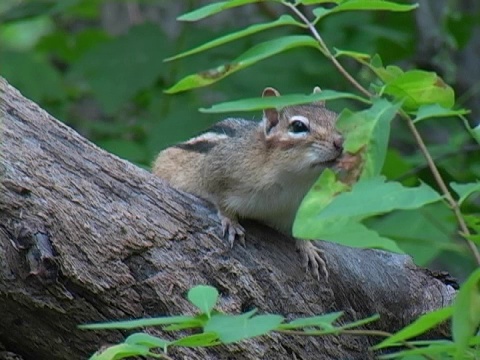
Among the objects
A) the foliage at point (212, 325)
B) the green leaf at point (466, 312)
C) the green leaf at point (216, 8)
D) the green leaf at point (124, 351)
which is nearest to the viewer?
the green leaf at point (466, 312)

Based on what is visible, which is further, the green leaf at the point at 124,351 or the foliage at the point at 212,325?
the green leaf at the point at 124,351

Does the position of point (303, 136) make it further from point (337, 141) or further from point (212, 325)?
point (212, 325)

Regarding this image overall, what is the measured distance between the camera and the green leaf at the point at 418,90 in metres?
2.39

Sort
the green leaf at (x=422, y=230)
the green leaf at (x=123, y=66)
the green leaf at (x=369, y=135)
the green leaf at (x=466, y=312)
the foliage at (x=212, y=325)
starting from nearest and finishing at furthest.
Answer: the green leaf at (x=466, y=312) < the foliage at (x=212, y=325) < the green leaf at (x=369, y=135) < the green leaf at (x=422, y=230) < the green leaf at (x=123, y=66)

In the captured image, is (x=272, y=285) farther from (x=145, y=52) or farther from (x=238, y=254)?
(x=145, y=52)

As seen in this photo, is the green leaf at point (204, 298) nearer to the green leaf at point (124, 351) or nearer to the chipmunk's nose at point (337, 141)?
the green leaf at point (124, 351)

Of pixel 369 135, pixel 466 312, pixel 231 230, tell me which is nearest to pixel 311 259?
pixel 231 230

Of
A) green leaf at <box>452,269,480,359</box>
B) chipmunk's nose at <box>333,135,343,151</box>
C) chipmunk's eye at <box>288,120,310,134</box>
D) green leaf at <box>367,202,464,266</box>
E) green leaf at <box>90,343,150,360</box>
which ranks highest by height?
green leaf at <box>452,269,480,359</box>

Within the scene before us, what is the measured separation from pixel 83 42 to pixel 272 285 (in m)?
3.84

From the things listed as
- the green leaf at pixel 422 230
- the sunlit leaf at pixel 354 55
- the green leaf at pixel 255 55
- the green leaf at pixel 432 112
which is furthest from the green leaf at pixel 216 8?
the green leaf at pixel 422 230

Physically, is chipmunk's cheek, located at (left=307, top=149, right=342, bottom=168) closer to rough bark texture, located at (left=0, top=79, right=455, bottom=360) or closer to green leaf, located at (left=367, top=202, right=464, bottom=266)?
Answer: rough bark texture, located at (left=0, top=79, right=455, bottom=360)

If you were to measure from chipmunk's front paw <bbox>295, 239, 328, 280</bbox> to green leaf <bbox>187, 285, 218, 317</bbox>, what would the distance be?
1347mm

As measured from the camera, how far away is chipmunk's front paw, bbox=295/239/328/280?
3.56 metres

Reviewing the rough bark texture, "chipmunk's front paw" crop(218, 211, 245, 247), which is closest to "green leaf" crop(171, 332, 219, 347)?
the rough bark texture
